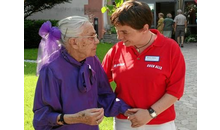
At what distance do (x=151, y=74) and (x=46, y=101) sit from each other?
86cm

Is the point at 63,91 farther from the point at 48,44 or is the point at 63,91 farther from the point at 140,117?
the point at 140,117

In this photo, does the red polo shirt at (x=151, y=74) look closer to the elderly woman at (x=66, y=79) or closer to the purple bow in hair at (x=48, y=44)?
the elderly woman at (x=66, y=79)

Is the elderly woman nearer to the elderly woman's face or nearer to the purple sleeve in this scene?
the elderly woman's face

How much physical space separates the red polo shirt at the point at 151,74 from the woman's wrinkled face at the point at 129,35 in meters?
0.12

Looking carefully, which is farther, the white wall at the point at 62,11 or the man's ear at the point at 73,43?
the white wall at the point at 62,11

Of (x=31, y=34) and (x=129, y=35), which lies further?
(x=31, y=34)

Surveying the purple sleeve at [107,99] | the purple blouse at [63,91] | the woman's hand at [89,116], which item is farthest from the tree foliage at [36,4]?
the woman's hand at [89,116]

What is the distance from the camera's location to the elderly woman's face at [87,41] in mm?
2297

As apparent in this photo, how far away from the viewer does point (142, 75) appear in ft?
8.11

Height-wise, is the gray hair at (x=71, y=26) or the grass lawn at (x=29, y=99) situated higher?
the gray hair at (x=71, y=26)

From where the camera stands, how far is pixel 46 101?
2166 millimetres

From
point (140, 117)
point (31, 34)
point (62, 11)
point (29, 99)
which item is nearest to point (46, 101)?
point (140, 117)
